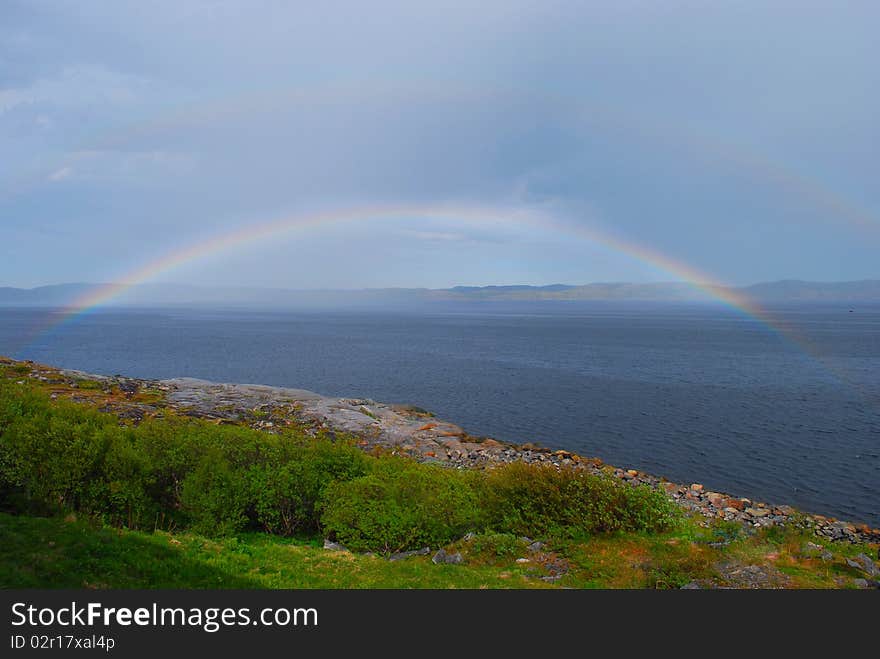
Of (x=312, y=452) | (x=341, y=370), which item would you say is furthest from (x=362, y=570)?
(x=341, y=370)

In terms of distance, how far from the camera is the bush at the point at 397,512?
52.8 feet

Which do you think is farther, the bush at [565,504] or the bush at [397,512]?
the bush at [565,504]

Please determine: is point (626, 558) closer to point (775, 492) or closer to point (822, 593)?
point (822, 593)

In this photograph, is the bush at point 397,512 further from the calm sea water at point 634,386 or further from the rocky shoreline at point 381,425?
the calm sea water at point 634,386

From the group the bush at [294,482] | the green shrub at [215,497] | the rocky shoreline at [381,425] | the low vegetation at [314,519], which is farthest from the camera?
the rocky shoreline at [381,425]

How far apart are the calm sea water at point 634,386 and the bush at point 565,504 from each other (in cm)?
2059

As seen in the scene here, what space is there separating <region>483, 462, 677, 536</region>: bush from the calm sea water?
20.6 m

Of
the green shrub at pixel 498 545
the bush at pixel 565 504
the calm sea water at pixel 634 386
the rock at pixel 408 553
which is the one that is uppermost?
the bush at pixel 565 504

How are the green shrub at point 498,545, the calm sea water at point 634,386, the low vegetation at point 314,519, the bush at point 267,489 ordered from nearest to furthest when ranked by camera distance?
the low vegetation at point 314,519, the green shrub at point 498,545, the bush at point 267,489, the calm sea water at point 634,386

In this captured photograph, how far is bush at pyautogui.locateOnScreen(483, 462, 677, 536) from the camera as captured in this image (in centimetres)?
1647

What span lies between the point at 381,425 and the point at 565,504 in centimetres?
2812

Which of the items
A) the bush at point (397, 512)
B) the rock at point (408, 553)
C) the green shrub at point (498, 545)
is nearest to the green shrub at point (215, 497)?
the bush at point (397, 512)

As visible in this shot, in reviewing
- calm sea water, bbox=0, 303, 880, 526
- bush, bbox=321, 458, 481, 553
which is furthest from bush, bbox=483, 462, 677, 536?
calm sea water, bbox=0, 303, 880, 526

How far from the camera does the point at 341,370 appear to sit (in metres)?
85.2
